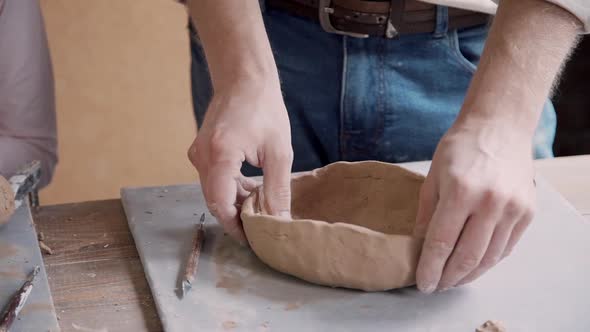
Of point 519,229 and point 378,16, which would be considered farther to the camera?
point 378,16

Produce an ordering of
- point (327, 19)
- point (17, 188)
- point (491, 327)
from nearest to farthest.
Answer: point (491, 327)
point (17, 188)
point (327, 19)

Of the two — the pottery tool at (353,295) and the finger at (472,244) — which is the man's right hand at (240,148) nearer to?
the pottery tool at (353,295)

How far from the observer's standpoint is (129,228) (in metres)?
1.10

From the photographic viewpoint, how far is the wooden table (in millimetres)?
906

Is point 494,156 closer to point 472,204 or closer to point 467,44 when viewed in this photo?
point 472,204

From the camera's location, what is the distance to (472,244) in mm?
885

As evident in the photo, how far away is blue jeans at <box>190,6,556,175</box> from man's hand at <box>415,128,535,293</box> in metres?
0.38

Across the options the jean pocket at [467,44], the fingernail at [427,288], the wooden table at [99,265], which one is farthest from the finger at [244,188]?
the jean pocket at [467,44]

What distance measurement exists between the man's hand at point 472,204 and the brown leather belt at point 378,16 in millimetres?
349

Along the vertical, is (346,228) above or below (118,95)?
above

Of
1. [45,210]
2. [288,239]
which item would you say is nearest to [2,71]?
[45,210]

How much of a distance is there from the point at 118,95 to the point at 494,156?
1811 millimetres

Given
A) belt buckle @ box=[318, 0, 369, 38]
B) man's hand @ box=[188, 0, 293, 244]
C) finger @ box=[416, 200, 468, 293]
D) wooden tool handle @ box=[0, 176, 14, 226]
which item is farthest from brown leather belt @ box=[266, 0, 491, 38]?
wooden tool handle @ box=[0, 176, 14, 226]

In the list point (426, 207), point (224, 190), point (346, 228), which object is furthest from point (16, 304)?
point (426, 207)
